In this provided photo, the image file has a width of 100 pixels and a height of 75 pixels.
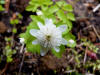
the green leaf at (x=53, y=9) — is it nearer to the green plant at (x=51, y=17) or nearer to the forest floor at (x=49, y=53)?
the green plant at (x=51, y=17)

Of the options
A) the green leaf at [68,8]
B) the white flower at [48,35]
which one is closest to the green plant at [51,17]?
the green leaf at [68,8]

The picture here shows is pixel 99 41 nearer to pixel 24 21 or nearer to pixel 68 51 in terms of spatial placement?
pixel 68 51

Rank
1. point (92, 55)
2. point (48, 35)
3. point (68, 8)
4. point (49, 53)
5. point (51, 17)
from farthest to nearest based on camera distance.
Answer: point (92, 55)
point (49, 53)
point (68, 8)
point (51, 17)
point (48, 35)

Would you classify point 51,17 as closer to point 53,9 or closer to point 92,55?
point 53,9

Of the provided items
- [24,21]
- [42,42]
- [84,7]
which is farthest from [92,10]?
[42,42]

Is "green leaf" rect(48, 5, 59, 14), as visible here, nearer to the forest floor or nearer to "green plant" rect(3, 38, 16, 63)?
the forest floor

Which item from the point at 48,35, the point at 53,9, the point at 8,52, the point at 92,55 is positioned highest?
the point at 53,9

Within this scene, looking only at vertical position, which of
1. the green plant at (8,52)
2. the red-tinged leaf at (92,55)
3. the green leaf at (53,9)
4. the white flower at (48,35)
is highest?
the green leaf at (53,9)

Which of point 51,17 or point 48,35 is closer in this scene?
point 48,35

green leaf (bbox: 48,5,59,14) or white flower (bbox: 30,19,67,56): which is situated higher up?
green leaf (bbox: 48,5,59,14)

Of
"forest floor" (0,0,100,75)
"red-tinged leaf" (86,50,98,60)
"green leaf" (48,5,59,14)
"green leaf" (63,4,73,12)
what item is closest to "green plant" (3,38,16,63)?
"forest floor" (0,0,100,75)

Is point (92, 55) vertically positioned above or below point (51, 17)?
below

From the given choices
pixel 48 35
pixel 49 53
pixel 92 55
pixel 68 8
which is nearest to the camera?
pixel 48 35

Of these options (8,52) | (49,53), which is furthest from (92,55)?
(8,52)
